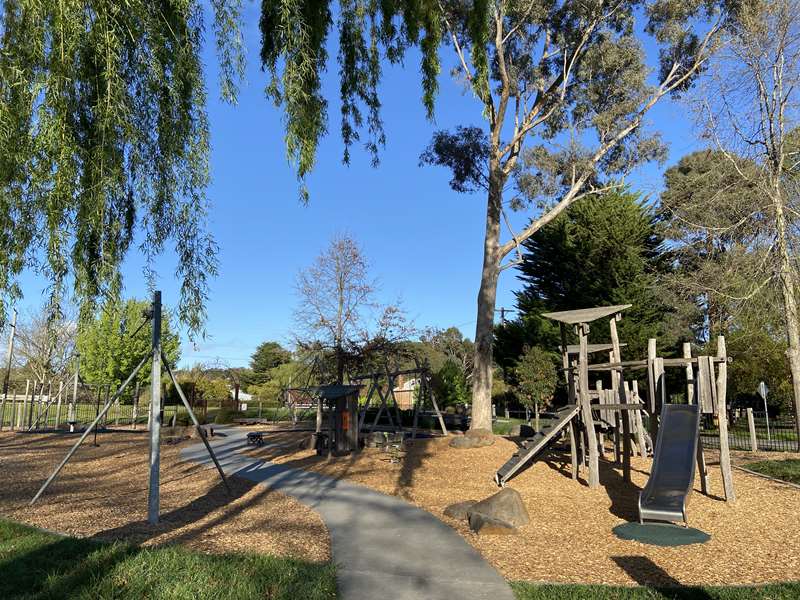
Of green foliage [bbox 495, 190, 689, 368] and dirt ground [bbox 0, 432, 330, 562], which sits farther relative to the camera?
green foliage [bbox 495, 190, 689, 368]

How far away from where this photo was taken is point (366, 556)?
6.18 m

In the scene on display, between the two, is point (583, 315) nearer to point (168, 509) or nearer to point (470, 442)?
point (470, 442)

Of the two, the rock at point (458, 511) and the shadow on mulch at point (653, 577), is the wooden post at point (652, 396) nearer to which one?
the rock at point (458, 511)

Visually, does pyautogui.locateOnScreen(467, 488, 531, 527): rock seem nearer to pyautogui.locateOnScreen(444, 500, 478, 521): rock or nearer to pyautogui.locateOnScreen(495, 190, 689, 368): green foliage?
pyautogui.locateOnScreen(444, 500, 478, 521): rock

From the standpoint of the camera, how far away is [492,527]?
7.39 m

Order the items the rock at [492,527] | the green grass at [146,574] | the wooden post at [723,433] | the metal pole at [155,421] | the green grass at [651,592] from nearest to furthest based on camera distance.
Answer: the green grass at [146,574]
the green grass at [651,592]
the metal pole at [155,421]
the rock at [492,527]
the wooden post at [723,433]

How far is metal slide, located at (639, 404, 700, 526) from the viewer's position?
7820mm

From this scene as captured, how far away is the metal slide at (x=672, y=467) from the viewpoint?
782 cm

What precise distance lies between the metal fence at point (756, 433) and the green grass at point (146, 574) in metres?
14.9

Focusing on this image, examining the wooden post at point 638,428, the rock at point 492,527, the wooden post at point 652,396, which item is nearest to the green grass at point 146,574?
the rock at point 492,527

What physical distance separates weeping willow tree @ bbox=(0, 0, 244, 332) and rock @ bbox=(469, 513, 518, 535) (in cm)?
443

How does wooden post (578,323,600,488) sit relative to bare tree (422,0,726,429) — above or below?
below

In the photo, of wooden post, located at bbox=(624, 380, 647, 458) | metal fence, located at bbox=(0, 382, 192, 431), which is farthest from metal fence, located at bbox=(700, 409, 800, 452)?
metal fence, located at bbox=(0, 382, 192, 431)

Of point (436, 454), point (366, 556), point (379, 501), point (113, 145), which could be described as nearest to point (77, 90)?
point (113, 145)
